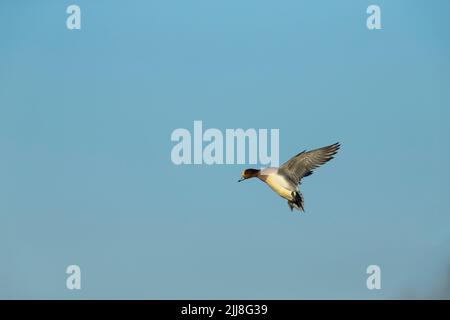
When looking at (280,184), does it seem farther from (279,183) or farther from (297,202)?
(297,202)

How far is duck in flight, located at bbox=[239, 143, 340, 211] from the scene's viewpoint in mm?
5539

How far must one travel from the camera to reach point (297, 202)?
18.2 ft

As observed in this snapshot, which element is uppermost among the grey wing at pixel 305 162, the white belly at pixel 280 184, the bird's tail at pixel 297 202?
the grey wing at pixel 305 162

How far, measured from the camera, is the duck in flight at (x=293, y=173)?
554 centimetres

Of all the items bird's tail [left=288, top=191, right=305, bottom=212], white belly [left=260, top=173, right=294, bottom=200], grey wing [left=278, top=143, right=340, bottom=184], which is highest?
grey wing [left=278, top=143, right=340, bottom=184]

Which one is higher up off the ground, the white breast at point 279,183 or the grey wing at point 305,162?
the grey wing at point 305,162

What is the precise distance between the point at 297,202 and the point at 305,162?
→ 10.3 inches

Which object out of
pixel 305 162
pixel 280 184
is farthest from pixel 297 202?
pixel 305 162

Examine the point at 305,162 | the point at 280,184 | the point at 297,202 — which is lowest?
the point at 297,202
